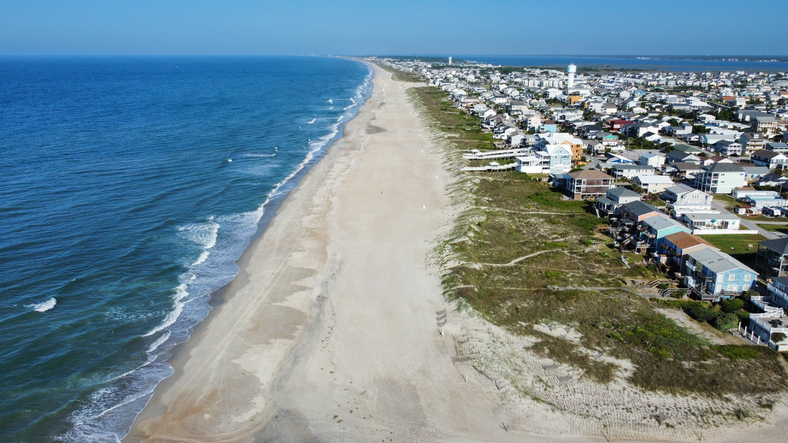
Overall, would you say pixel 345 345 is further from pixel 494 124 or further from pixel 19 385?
pixel 494 124

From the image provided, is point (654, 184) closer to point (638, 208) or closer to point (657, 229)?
point (638, 208)

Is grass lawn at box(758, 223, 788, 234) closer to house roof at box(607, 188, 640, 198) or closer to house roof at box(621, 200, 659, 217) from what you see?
house roof at box(621, 200, 659, 217)

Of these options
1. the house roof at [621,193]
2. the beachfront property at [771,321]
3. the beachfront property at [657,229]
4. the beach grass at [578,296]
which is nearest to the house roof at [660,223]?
the beachfront property at [657,229]

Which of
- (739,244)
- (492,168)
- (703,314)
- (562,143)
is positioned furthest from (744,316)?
(562,143)

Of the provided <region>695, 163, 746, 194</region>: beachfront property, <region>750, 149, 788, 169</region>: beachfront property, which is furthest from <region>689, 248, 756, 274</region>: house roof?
<region>750, 149, 788, 169</region>: beachfront property

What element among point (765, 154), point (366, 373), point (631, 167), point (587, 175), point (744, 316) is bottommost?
point (366, 373)

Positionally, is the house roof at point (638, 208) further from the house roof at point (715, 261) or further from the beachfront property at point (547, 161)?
the beachfront property at point (547, 161)
